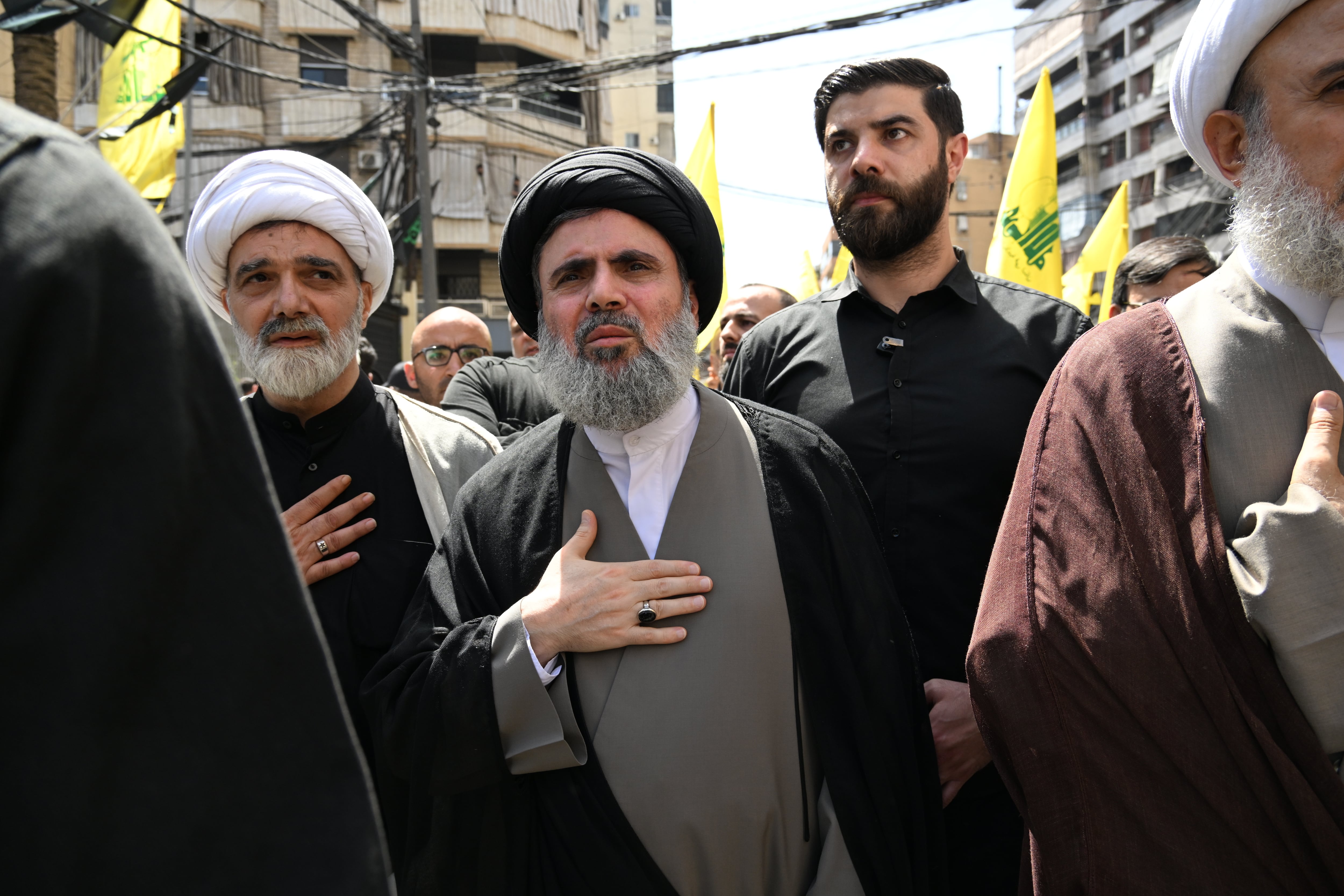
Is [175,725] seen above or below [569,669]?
above

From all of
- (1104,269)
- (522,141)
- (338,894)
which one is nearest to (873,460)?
(338,894)

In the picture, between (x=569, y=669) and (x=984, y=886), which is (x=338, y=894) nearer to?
(x=569, y=669)

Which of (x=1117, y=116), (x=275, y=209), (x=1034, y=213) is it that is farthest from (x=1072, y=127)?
(x=275, y=209)

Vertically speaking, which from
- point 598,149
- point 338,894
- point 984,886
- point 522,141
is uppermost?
point 522,141

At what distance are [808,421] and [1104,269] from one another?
25.7 ft

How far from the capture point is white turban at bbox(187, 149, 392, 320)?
254cm

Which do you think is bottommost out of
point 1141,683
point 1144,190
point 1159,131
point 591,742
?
point 591,742

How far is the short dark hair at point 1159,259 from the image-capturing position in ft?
12.8

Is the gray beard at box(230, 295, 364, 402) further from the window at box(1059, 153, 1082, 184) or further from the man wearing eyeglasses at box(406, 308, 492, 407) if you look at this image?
the window at box(1059, 153, 1082, 184)

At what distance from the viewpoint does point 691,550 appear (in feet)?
5.98

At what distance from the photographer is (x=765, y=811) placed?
1676mm

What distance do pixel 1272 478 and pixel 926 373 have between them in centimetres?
103

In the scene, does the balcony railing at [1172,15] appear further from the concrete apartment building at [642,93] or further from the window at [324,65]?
the window at [324,65]

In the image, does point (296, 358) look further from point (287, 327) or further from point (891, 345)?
point (891, 345)
